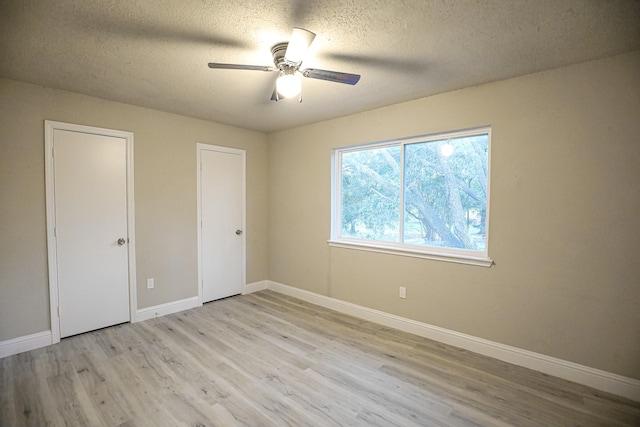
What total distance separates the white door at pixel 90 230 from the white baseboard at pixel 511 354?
259cm

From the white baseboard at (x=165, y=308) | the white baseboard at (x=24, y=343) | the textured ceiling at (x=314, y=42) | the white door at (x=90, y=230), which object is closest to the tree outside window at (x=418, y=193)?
the textured ceiling at (x=314, y=42)

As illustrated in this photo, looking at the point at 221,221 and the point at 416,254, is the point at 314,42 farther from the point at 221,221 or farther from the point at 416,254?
the point at 221,221

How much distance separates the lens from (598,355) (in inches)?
86.6

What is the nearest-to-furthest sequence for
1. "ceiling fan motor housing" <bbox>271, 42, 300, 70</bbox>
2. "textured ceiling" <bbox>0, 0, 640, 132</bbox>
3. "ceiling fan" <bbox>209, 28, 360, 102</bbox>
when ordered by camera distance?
"textured ceiling" <bbox>0, 0, 640, 132</bbox> < "ceiling fan" <bbox>209, 28, 360, 102</bbox> < "ceiling fan motor housing" <bbox>271, 42, 300, 70</bbox>

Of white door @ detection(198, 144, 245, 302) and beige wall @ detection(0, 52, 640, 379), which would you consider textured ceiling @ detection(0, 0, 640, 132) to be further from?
white door @ detection(198, 144, 245, 302)

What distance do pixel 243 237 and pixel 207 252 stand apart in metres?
0.59

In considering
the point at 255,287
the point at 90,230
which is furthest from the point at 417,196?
the point at 90,230

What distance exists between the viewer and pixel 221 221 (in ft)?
13.7

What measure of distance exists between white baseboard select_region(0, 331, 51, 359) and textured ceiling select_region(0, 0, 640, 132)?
2.33 m

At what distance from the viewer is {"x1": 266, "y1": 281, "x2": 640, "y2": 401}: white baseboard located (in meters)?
2.13

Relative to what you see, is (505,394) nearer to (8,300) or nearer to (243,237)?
(243,237)

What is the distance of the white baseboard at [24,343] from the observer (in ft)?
8.57

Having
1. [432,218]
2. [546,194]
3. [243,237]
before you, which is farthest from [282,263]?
[546,194]

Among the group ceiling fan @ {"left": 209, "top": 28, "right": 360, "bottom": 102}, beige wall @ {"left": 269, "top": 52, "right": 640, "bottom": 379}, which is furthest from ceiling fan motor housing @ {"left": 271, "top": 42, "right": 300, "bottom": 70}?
beige wall @ {"left": 269, "top": 52, "right": 640, "bottom": 379}
